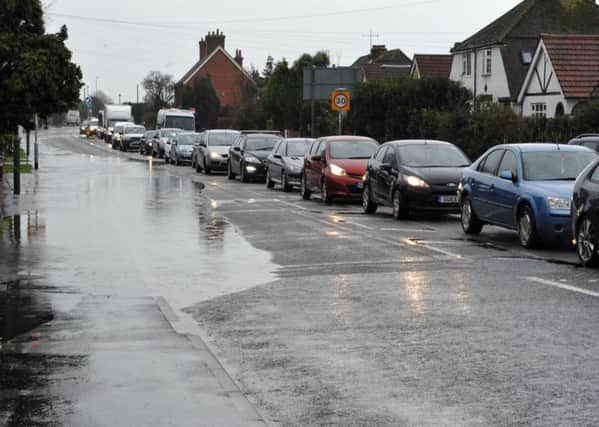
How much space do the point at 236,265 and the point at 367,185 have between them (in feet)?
34.1

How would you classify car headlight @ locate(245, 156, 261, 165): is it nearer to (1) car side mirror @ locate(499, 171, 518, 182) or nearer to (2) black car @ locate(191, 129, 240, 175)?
(2) black car @ locate(191, 129, 240, 175)

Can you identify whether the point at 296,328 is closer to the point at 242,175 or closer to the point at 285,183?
the point at 285,183

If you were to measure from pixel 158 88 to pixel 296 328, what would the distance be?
143 meters

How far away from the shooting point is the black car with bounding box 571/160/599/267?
14.3 meters

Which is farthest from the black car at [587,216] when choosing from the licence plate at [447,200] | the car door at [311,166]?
the car door at [311,166]

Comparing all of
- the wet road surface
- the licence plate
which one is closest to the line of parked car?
the licence plate

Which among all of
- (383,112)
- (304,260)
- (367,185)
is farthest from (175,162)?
(304,260)

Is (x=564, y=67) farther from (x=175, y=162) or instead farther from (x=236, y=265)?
(x=236, y=265)

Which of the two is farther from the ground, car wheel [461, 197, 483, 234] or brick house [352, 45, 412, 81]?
brick house [352, 45, 412, 81]

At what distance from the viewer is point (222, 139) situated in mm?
47656

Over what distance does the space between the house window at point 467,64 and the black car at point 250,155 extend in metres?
32.3

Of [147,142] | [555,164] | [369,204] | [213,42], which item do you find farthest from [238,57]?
[555,164]

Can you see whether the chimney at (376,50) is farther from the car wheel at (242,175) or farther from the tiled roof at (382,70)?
the car wheel at (242,175)

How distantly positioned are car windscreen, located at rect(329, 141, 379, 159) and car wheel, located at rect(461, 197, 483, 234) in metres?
9.38
